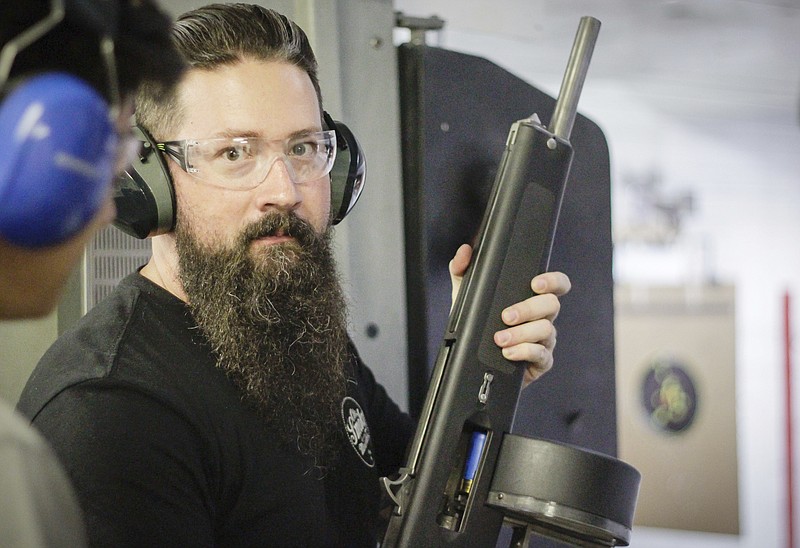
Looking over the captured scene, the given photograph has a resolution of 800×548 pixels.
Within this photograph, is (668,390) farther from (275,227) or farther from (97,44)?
(97,44)

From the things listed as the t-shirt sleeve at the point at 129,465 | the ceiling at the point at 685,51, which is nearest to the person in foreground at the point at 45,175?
the t-shirt sleeve at the point at 129,465

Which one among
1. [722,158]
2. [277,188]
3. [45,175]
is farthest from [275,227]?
[722,158]

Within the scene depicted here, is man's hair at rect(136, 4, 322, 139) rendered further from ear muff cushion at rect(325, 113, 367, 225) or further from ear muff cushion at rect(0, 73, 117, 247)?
ear muff cushion at rect(0, 73, 117, 247)

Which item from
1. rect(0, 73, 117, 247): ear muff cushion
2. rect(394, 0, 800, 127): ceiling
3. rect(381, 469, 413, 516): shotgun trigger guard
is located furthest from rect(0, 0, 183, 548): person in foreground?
rect(394, 0, 800, 127): ceiling

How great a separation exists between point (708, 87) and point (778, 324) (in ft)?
6.21

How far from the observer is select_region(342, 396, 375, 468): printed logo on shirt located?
3.54 feet

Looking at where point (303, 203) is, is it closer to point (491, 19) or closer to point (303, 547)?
point (303, 547)

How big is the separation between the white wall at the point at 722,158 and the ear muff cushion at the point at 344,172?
257 cm

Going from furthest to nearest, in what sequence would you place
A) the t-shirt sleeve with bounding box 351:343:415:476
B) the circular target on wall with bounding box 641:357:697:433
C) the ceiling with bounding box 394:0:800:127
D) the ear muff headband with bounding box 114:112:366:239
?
the circular target on wall with bounding box 641:357:697:433, the ceiling with bounding box 394:0:800:127, the t-shirt sleeve with bounding box 351:343:415:476, the ear muff headband with bounding box 114:112:366:239

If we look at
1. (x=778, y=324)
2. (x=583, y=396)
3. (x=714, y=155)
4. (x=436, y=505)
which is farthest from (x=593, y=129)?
(x=778, y=324)

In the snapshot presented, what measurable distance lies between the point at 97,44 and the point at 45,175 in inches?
3.8

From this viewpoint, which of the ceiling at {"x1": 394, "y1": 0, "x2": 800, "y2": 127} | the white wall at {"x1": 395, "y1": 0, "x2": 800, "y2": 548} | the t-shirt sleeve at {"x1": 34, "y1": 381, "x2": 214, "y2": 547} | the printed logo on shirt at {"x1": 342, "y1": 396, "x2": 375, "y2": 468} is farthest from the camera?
the white wall at {"x1": 395, "y1": 0, "x2": 800, "y2": 548}

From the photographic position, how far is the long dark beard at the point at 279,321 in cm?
98

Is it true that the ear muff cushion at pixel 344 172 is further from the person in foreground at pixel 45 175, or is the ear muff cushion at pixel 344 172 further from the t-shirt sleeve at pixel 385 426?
the person in foreground at pixel 45 175
